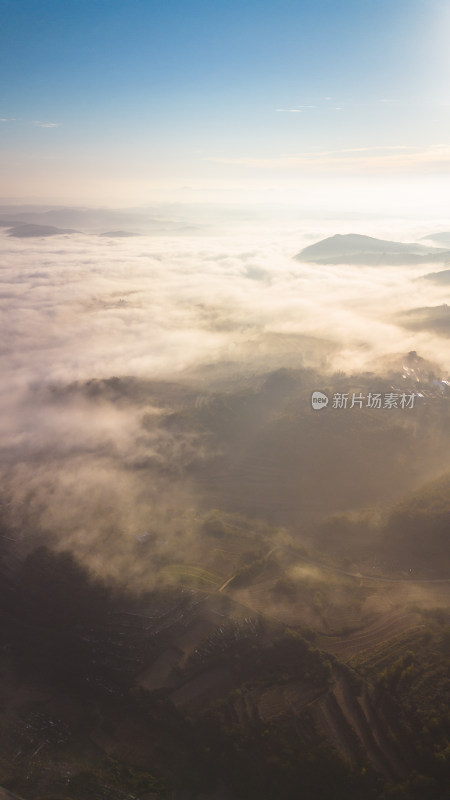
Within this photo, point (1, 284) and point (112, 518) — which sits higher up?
point (1, 284)

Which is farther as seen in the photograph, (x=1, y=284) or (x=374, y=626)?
(x=1, y=284)

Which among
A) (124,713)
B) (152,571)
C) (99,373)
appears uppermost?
(99,373)

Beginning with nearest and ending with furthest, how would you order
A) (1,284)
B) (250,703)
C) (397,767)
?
(397,767), (250,703), (1,284)

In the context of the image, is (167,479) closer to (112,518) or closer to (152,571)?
(112,518)

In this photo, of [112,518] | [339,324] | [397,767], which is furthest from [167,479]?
[339,324]

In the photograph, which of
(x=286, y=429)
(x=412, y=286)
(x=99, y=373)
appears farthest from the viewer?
(x=412, y=286)

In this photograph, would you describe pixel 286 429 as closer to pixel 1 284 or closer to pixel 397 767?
pixel 397 767
